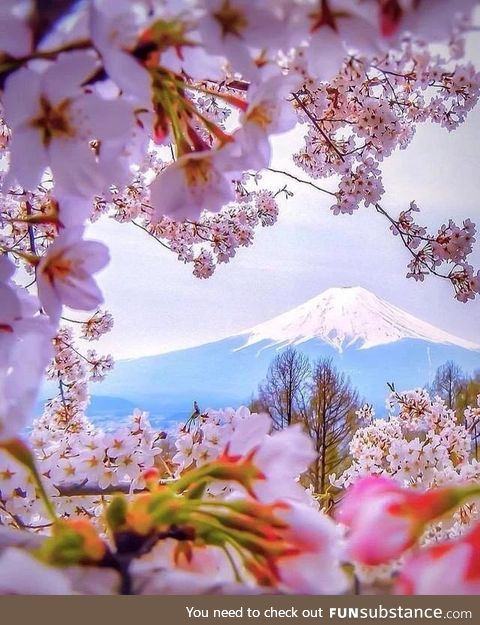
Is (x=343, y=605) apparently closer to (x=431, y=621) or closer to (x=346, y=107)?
(x=431, y=621)

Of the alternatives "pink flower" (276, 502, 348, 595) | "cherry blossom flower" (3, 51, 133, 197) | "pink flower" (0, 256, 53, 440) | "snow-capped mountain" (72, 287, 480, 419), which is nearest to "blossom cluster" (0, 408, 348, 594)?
"pink flower" (276, 502, 348, 595)

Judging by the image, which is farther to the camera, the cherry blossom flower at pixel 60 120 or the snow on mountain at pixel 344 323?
the snow on mountain at pixel 344 323

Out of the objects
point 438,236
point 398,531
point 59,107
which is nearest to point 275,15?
point 59,107

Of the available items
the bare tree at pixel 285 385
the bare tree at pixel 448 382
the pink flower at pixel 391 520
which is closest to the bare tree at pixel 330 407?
the bare tree at pixel 285 385

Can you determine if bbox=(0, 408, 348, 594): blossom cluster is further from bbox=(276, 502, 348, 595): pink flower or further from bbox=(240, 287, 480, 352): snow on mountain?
bbox=(240, 287, 480, 352): snow on mountain

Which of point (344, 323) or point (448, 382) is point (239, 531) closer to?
point (344, 323)

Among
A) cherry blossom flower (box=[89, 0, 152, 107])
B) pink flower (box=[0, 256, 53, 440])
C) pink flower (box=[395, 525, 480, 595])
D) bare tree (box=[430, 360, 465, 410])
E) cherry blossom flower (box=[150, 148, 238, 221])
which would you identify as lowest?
pink flower (box=[395, 525, 480, 595])

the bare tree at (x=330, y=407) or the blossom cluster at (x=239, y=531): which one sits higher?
the bare tree at (x=330, y=407)

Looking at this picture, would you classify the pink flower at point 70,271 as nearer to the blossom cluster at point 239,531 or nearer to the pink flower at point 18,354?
the pink flower at point 18,354
